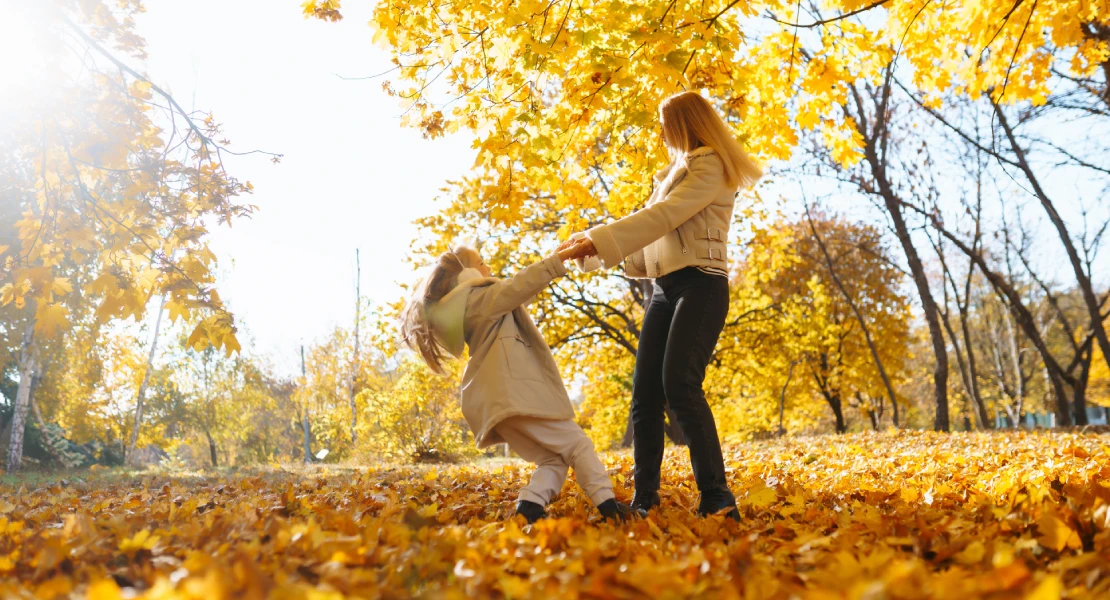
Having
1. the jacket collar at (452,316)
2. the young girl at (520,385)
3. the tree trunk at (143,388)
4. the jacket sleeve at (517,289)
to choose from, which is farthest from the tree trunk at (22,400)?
the jacket sleeve at (517,289)

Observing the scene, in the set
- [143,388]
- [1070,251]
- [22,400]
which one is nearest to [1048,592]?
[1070,251]

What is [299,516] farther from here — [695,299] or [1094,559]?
[1094,559]

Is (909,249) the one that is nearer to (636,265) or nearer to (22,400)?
(636,265)

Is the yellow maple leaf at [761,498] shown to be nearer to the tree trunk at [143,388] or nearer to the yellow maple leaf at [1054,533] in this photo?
the yellow maple leaf at [1054,533]

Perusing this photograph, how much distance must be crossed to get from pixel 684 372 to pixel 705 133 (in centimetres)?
107

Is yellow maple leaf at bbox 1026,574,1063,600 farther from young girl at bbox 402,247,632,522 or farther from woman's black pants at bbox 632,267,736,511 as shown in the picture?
young girl at bbox 402,247,632,522

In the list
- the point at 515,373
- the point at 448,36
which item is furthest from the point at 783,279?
the point at 515,373

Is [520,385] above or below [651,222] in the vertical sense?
below

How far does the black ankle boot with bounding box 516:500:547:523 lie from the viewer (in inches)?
112

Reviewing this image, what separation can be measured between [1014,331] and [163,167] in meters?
24.7

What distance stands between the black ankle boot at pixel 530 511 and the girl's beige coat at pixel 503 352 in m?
0.33

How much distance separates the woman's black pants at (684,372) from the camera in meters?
2.88

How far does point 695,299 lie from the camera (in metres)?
2.95

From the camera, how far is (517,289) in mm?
3004
